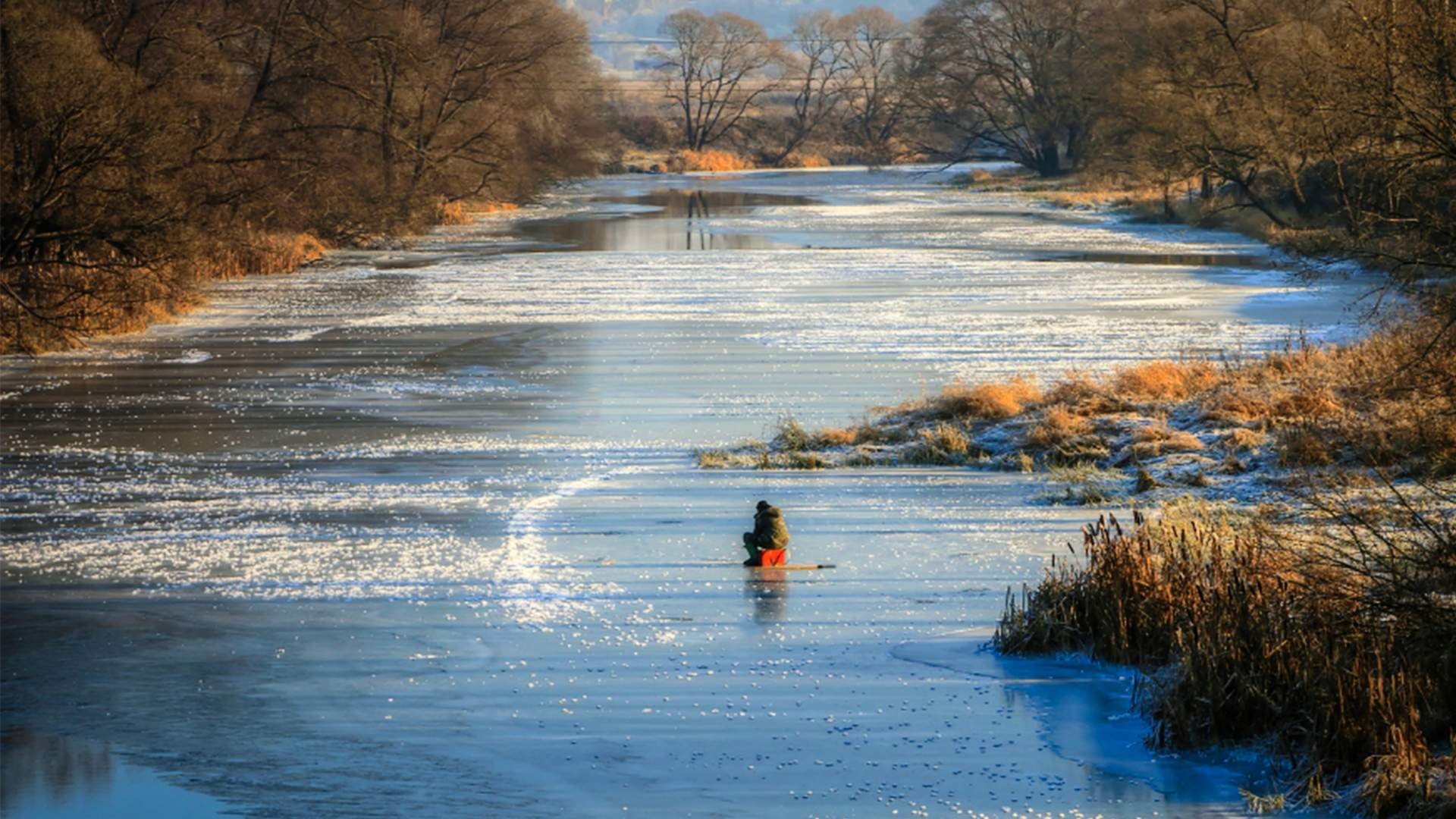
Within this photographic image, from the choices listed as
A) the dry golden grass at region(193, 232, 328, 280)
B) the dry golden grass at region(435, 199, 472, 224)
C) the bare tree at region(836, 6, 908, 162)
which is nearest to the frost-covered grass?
the dry golden grass at region(193, 232, 328, 280)

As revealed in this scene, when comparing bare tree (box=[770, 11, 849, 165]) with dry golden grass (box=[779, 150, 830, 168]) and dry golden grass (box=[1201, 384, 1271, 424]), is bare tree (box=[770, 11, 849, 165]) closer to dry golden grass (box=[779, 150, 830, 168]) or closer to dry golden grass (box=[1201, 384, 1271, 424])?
dry golden grass (box=[779, 150, 830, 168])

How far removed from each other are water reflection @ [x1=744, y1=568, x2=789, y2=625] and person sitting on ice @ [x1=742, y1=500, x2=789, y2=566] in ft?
0.25

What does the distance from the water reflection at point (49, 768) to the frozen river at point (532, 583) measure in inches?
0.8

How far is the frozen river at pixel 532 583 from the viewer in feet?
23.8

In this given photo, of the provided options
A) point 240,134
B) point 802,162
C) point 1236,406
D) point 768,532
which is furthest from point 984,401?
point 802,162

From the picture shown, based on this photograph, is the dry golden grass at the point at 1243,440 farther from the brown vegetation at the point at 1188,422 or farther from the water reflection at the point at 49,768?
the water reflection at the point at 49,768

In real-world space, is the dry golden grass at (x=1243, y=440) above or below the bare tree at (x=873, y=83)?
below

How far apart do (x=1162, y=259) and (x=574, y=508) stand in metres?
25.6

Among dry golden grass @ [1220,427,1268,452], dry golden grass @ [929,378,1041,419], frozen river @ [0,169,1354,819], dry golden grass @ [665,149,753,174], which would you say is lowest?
frozen river @ [0,169,1354,819]

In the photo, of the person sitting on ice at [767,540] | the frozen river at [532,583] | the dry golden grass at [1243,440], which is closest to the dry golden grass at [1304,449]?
the dry golden grass at [1243,440]

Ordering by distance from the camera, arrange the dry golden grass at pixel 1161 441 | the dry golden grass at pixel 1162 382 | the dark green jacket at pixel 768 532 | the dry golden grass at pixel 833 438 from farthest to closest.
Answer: the dry golden grass at pixel 1162 382
the dry golden grass at pixel 833 438
the dry golden grass at pixel 1161 441
the dark green jacket at pixel 768 532

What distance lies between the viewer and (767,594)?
10164mm

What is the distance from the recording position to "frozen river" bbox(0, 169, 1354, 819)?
7.24 metres

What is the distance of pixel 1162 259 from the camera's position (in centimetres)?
3600
